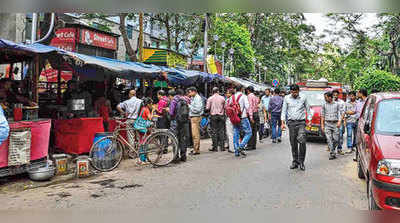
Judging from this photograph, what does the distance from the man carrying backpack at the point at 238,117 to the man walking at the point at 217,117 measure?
0.61 m

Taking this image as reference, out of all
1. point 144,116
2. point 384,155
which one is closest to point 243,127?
point 144,116

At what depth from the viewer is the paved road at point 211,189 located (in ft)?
15.6

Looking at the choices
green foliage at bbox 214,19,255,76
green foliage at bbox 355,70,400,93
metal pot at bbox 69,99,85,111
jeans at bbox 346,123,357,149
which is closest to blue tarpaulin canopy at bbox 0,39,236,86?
metal pot at bbox 69,99,85,111

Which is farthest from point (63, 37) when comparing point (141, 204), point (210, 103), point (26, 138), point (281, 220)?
point (281, 220)

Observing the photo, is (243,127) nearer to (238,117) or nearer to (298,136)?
(238,117)

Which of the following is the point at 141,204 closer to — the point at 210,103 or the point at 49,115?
the point at 210,103

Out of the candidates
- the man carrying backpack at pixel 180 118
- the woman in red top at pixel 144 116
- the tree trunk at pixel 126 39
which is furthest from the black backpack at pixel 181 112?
the tree trunk at pixel 126 39

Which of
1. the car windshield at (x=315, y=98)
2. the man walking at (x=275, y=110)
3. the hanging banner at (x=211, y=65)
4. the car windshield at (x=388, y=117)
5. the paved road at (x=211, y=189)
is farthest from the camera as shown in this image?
the hanging banner at (x=211, y=65)

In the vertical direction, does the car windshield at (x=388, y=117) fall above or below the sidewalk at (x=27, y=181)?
above

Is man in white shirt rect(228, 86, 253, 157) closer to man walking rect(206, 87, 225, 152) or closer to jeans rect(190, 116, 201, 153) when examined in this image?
man walking rect(206, 87, 225, 152)

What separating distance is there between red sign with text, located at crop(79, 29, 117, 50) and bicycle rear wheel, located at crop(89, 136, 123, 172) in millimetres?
11426

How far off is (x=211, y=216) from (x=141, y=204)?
114 centimetres

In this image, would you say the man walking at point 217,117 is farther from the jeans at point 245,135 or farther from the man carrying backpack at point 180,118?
the man carrying backpack at point 180,118

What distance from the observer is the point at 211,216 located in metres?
4.14
